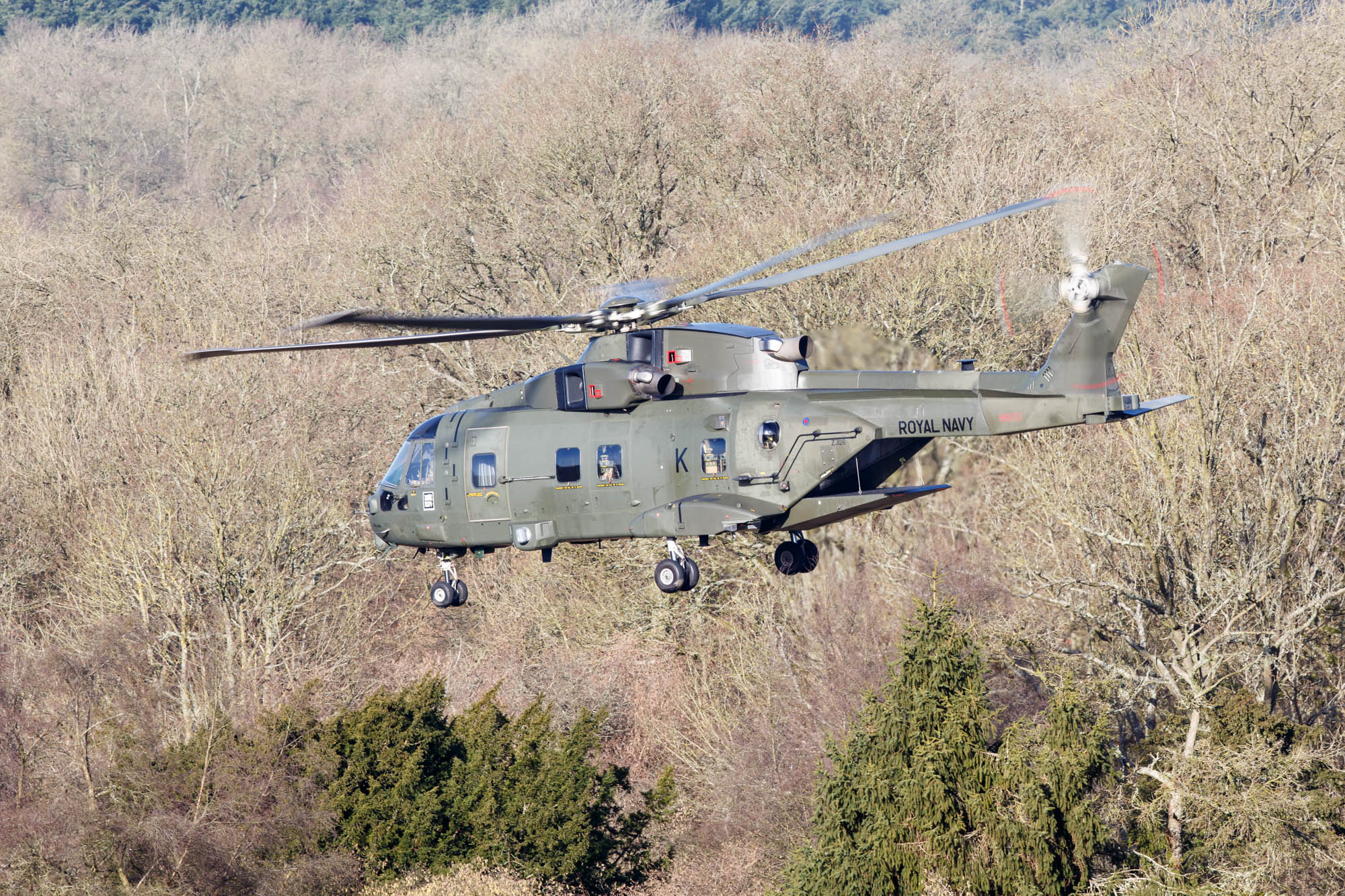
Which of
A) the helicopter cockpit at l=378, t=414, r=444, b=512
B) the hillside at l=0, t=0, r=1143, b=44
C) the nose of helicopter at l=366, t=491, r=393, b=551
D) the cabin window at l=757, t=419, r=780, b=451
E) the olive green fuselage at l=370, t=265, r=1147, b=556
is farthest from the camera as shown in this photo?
the hillside at l=0, t=0, r=1143, b=44

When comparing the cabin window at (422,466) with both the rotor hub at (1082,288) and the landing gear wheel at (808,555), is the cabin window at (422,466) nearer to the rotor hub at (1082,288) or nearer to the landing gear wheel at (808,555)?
the landing gear wheel at (808,555)

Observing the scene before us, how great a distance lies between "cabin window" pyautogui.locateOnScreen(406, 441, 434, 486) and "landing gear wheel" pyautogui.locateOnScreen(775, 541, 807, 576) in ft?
16.1

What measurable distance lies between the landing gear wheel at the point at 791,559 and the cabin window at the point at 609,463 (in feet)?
7.64

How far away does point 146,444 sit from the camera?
4591 cm

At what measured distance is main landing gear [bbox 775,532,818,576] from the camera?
71.7 feet

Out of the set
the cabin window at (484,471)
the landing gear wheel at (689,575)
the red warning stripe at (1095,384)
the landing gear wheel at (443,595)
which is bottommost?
the landing gear wheel at (443,595)

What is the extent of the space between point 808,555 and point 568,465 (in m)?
3.34

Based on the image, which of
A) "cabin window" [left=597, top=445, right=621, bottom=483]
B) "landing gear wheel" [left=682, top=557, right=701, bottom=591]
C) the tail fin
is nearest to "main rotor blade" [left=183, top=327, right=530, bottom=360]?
"cabin window" [left=597, top=445, right=621, bottom=483]

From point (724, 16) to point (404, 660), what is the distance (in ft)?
304

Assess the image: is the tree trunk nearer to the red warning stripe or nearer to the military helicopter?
the military helicopter

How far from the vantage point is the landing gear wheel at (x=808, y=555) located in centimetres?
2186

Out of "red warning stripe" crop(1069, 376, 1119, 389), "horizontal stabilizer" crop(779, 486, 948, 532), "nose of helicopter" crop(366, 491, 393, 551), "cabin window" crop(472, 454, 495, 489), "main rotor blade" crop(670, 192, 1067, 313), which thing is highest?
"main rotor blade" crop(670, 192, 1067, 313)

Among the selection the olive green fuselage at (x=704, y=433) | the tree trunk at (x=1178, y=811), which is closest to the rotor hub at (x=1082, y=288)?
the olive green fuselage at (x=704, y=433)

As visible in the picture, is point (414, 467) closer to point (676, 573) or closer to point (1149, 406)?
point (676, 573)
